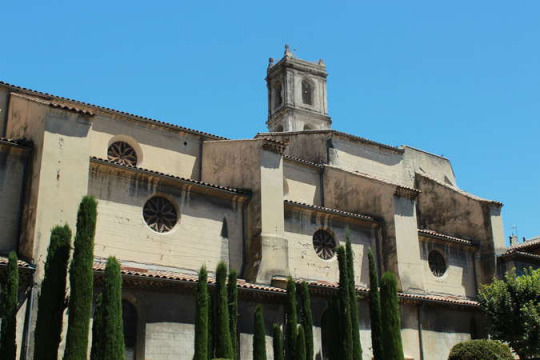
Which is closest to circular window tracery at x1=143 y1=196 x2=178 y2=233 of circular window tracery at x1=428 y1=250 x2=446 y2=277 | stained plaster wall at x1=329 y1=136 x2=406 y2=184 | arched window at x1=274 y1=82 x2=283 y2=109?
stained plaster wall at x1=329 y1=136 x2=406 y2=184

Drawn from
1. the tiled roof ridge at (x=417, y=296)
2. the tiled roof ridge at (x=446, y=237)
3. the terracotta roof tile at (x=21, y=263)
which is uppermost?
the tiled roof ridge at (x=446, y=237)

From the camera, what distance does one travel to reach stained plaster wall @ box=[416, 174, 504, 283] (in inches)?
1108

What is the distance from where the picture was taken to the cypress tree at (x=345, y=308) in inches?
744

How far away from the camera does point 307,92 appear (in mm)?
53906

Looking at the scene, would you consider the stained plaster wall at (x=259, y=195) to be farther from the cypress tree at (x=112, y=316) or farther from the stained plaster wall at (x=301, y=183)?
the cypress tree at (x=112, y=316)

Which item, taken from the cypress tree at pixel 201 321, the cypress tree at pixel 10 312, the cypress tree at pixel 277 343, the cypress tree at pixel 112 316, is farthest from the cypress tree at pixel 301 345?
the cypress tree at pixel 10 312

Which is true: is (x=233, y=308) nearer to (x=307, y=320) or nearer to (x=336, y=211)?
(x=307, y=320)

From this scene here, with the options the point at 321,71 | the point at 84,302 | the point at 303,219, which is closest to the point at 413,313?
the point at 303,219

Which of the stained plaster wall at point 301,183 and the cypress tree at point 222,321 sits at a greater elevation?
the stained plaster wall at point 301,183

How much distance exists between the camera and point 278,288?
20.3 m

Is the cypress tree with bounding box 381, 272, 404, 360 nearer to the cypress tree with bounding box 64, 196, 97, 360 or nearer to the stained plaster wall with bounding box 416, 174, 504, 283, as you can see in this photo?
the cypress tree with bounding box 64, 196, 97, 360

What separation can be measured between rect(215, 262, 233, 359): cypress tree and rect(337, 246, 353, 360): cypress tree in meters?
3.97

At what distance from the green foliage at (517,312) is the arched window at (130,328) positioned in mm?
14236

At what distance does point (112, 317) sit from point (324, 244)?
10739 millimetres
